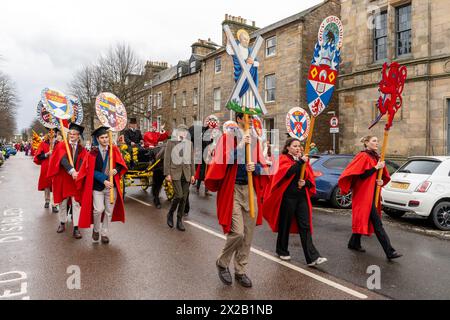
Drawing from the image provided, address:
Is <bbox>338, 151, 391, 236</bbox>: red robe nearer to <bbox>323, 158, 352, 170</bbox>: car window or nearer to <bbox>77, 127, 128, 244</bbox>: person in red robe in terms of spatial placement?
<bbox>77, 127, 128, 244</bbox>: person in red robe

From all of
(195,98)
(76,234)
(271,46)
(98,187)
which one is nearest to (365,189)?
(98,187)

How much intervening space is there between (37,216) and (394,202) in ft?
26.8

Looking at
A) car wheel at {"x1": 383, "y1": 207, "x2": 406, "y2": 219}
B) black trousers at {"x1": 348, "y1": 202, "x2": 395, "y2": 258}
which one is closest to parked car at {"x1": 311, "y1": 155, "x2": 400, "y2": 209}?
car wheel at {"x1": 383, "y1": 207, "x2": 406, "y2": 219}

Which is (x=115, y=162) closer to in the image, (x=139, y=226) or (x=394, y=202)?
(x=139, y=226)

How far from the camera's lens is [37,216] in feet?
27.9

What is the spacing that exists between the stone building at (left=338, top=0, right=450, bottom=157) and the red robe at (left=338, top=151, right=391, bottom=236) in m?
11.8

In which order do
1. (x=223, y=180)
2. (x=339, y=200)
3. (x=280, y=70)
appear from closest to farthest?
(x=223, y=180) < (x=339, y=200) < (x=280, y=70)

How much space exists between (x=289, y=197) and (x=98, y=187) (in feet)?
10.4

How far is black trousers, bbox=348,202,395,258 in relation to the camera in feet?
17.9

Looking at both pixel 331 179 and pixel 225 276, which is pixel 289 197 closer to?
pixel 225 276

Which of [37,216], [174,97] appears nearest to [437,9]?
[37,216]

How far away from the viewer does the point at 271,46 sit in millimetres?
25469

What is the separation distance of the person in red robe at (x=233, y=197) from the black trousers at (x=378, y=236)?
2.28m
